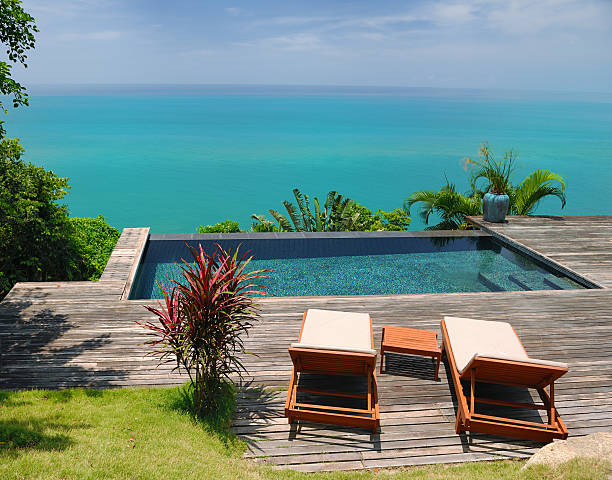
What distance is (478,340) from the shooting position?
479 cm

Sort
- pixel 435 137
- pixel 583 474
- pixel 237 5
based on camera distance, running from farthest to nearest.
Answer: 1. pixel 237 5
2. pixel 435 137
3. pixel 583 474

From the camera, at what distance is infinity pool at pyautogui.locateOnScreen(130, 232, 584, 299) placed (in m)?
7.93

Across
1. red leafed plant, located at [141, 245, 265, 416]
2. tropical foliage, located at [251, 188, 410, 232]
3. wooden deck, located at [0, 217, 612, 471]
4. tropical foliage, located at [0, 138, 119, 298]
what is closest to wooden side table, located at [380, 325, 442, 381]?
wooden deck, located at [0, 217, 612, 471]

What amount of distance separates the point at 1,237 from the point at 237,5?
14991 cm

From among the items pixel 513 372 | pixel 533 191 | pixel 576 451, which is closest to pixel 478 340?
pixel 513 372

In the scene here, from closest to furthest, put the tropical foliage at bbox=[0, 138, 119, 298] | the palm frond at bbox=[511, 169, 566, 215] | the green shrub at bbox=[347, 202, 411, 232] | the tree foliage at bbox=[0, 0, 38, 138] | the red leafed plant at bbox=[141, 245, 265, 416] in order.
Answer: the red leafed plant at bbox=[141, 245, 265, 416] < the tree foliage at bbox=[0, 0, 38, 138] < the tropical foliage at bbox=[0, 138, 119, 298] < the palm frond at bbox=[511, 169, 566, 215] < the green shrub at bbox=[347, 202, 411, 232]

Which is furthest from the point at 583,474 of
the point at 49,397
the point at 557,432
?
the point at 49,397

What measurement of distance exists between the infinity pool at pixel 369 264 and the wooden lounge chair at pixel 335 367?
9.75 ft

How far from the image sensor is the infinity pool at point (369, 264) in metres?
7.93

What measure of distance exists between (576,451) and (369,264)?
5945 millimetres

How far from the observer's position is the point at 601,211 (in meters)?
36.8

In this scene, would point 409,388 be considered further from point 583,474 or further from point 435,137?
point 435,137

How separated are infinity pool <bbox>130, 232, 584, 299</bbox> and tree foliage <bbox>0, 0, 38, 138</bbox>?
3.32 meters

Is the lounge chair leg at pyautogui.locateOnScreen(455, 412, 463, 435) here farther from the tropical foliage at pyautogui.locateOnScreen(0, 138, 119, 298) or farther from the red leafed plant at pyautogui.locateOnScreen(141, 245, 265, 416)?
the tropical foliage at pyautogui.locateOnScreen(0, 138, 119, 298)
